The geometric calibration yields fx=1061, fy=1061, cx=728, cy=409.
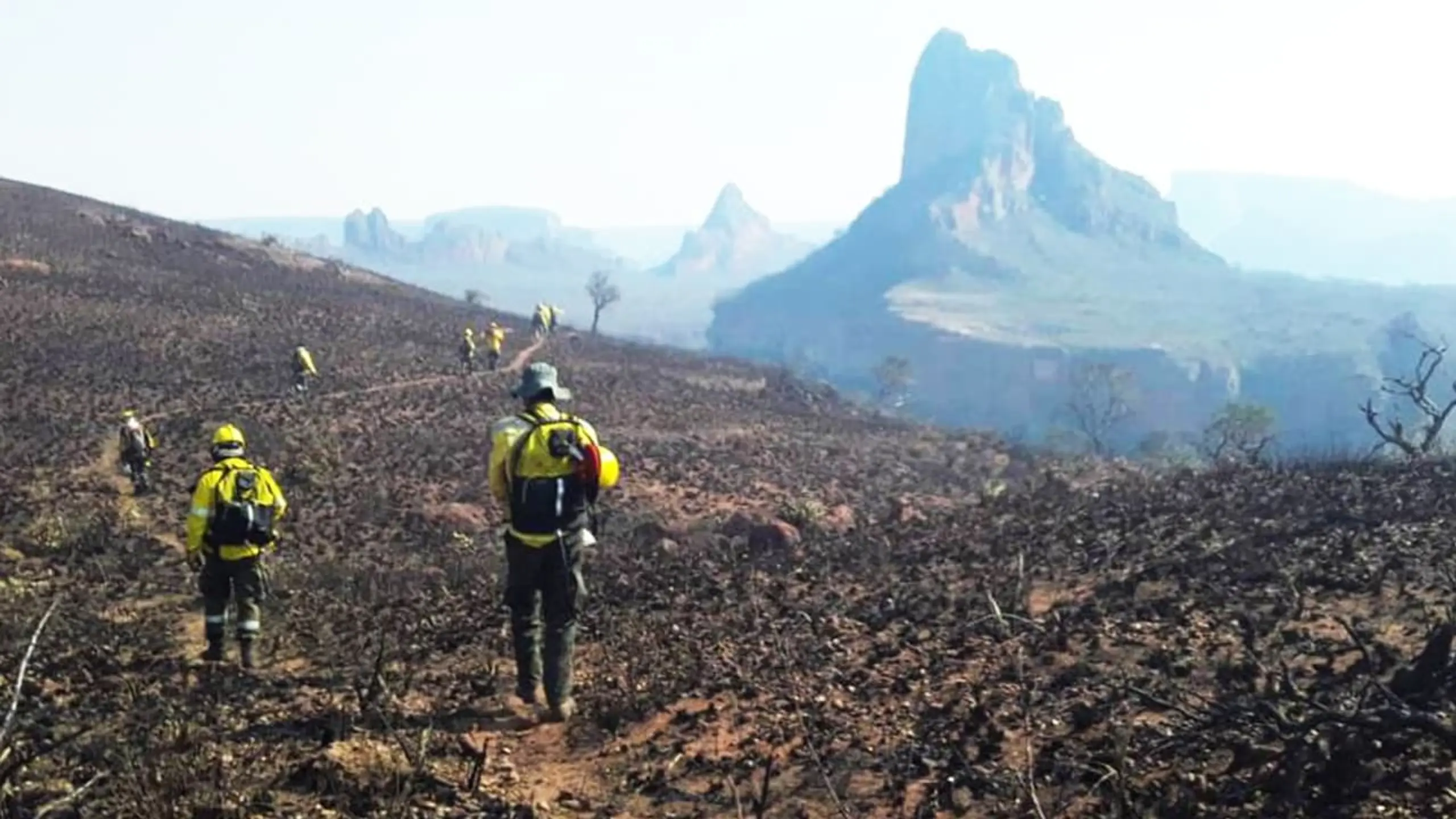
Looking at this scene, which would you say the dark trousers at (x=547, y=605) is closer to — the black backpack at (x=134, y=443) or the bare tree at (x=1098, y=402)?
the black backpack at (x=134, y=443)

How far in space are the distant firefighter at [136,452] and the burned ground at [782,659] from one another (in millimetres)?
305

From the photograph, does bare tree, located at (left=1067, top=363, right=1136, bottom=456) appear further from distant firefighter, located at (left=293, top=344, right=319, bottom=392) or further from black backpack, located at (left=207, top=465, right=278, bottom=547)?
black backpack, located at (left=207, top=465, right=278, bottom=547)

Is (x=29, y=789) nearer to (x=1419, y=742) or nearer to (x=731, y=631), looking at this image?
(x=731, y=631)

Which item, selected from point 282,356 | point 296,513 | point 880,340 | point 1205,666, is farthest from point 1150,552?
point 880,340

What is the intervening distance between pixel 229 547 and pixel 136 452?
405 inches

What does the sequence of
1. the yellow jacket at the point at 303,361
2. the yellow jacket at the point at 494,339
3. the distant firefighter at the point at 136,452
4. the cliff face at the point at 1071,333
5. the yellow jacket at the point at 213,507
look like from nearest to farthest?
1. the yellow jacket at the point at 213,507
2. the distant firefighter at the point at 136,452
3. the yellow jacket at the point at 303,361
4. the yellow jacket at the point at 494,339
5. the cliff face at the point at 1071,333

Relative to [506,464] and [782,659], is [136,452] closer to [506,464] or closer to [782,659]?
[506,464]

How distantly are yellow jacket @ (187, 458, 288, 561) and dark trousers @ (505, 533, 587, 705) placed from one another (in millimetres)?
2378

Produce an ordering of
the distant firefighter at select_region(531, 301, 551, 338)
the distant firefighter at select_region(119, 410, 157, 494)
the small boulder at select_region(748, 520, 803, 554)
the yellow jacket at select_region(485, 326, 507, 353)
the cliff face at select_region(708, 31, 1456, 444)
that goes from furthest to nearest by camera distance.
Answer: the cliff face at select_region(708, 31, 1456, 444) → the distant firefighter at select_region(531, 301, 551, 338) → the yellow jacket at select_region(485, 326, 507, 353) → the distant firefighter at select_region(119, 410, 157, 494) → the small boulder at select_region(748, 520, 803, 554)

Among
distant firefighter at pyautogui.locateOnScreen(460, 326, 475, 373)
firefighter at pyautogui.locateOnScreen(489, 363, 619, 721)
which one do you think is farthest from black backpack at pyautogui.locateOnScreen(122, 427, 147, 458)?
distant firefighter at pyautogui.locateOnScreen(460, 326, 475, 373)

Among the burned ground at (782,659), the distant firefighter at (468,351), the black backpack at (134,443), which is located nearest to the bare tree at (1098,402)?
the distant firefighter at (468,351)

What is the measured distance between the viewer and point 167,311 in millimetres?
37281

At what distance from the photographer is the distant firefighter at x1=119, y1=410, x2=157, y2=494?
Answer: 16109mm

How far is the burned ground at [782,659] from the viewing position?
15.3ft
